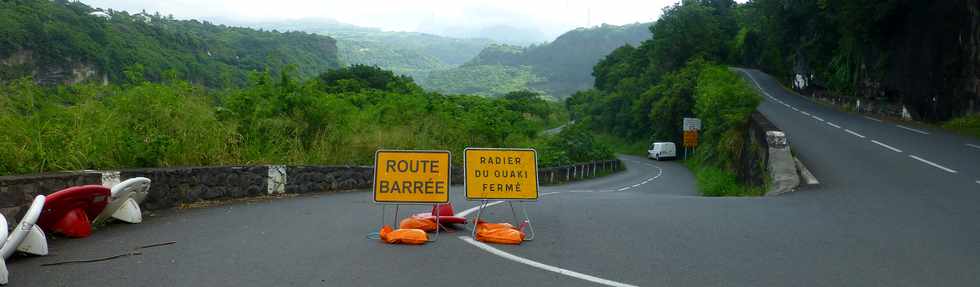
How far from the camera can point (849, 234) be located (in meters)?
9.00

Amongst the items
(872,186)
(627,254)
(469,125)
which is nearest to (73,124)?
(627,254)

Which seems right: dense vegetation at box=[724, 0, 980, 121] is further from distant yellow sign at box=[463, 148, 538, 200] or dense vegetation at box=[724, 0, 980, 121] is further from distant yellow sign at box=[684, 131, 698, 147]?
distant yellow sign at box=[463, 148, 538, 200]

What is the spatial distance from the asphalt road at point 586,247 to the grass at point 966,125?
51.9 feet

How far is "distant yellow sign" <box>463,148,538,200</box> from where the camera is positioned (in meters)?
9.51

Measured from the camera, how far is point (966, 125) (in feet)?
92.5

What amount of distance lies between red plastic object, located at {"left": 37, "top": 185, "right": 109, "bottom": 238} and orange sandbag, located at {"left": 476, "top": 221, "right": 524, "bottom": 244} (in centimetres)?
424

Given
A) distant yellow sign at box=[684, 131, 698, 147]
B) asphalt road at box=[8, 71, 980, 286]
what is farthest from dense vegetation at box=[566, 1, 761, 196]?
asphalt road at box=[8, 71, 980, 286]

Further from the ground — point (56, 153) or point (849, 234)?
point (56, 153)

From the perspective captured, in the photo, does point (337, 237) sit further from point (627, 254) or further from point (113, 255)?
point (627, 254)

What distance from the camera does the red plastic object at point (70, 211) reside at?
26.3 feet

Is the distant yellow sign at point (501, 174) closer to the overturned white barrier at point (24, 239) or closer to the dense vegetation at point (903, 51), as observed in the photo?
the overturned white barrier at point (24, 239)

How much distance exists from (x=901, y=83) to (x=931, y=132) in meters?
9.82

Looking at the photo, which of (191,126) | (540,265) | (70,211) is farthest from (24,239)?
(191,126)

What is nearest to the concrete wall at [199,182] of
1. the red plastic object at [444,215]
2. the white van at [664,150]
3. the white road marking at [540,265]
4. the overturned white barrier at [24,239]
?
the overturned white barrier at [24,239]
